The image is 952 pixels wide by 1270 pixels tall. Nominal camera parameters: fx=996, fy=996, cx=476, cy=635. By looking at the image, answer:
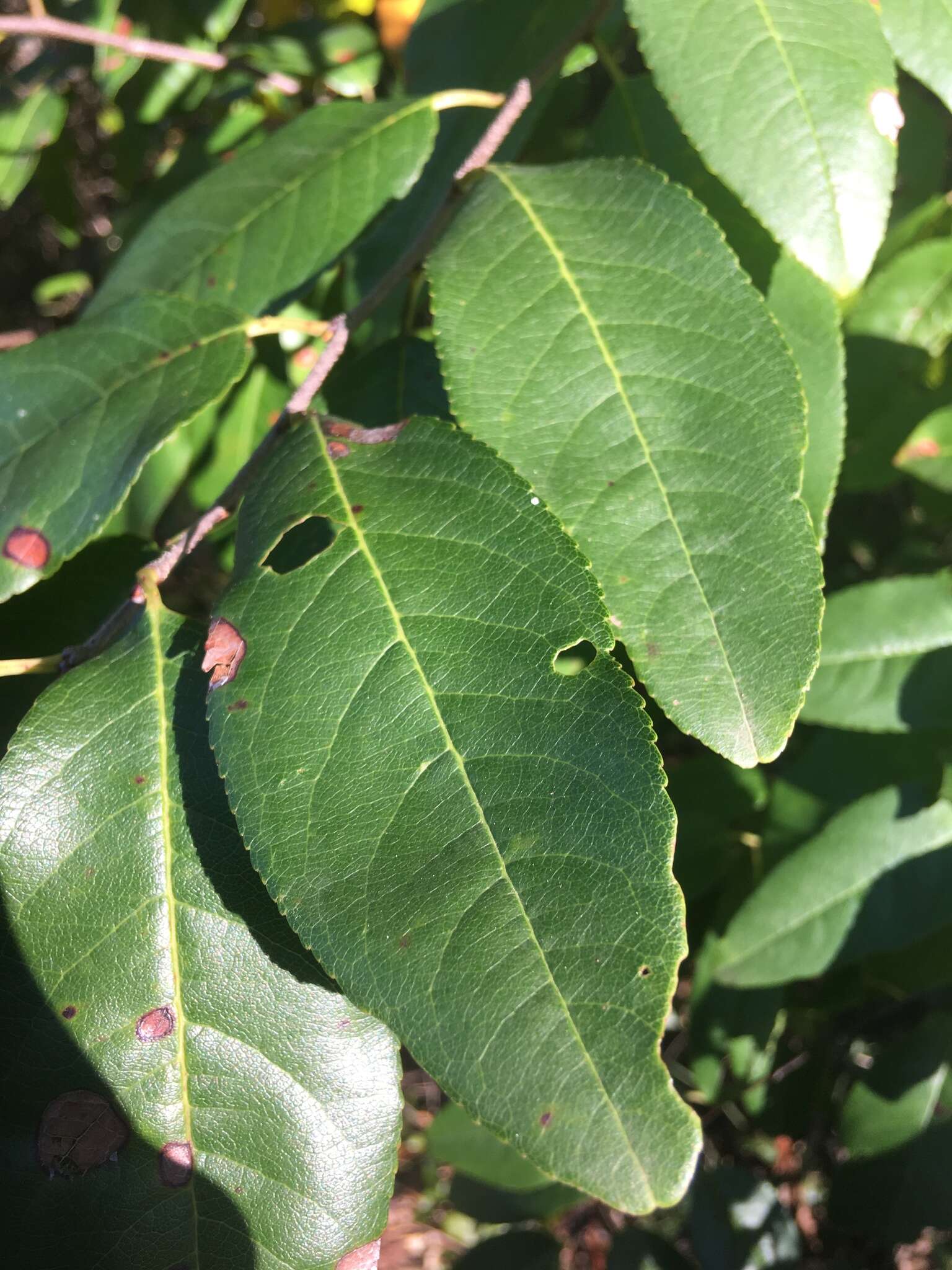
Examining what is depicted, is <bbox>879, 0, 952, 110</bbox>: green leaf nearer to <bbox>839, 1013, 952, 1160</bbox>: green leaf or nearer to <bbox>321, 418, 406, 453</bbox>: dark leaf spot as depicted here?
<bbox>321, 418, 406, 453</bbox>: dark leaf spot

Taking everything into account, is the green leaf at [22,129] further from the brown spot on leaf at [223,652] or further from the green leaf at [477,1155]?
the green leaf at [477,1155]

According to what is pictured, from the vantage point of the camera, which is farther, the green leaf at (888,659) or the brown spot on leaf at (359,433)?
the green leaf at (888,659)

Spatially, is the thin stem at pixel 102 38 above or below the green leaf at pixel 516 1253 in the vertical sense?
above

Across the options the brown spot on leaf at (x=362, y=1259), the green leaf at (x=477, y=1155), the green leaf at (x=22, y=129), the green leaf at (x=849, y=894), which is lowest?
the green leaf at (x=477, y=1155)

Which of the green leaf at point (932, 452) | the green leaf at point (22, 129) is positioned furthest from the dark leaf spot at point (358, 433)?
the green leaf at point (22, 129)

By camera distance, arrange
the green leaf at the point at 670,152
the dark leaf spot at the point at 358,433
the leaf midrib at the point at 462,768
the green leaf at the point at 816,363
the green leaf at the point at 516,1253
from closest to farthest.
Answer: the leaf midrib at the point at 462,768 → the dark leaf spot at the point at 358,433 → the green leaf at the point at 816,363 → the green leaf at the point at 670,152 → the green leaf at the point at 516,1253

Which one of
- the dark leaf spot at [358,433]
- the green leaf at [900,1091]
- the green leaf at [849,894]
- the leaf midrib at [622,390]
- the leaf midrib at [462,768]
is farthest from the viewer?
the green leaf at [900,1091]

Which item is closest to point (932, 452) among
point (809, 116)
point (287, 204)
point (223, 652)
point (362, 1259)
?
point (809, 116)
